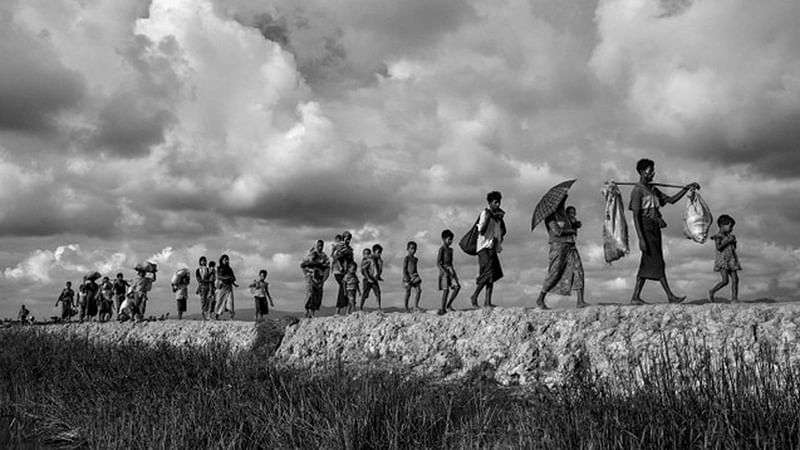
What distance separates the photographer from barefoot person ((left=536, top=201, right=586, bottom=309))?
10914 millimetres

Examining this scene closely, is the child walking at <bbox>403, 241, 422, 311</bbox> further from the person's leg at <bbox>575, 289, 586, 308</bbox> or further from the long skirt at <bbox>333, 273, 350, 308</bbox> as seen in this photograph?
the person's leg at <bbox>575, 289, 586, 308</bbox>

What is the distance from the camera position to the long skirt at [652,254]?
10289 millimetres

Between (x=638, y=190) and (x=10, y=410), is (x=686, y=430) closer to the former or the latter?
(x=638, y=190)

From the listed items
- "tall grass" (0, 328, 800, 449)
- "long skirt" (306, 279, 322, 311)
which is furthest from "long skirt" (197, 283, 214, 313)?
"tall grass" (0, 328, 800, 449)

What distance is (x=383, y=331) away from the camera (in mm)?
12672

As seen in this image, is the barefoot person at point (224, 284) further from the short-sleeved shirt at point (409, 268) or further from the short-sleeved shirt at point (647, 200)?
the short-sleeved shirt at point (647, 200)

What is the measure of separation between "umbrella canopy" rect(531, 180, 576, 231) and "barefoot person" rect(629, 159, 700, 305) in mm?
1075

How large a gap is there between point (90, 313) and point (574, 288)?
75.3ft

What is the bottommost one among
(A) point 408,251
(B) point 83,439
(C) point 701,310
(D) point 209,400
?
(B) point 83,439

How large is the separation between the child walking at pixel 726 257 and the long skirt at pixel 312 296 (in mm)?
9361

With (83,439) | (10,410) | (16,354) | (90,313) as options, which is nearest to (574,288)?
(83,439)

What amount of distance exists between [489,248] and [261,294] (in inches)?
370

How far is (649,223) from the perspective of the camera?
34.7 ft

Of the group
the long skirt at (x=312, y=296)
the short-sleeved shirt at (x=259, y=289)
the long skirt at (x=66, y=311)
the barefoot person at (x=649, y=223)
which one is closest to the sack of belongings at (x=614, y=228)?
the barefoot person at (x=649, y=223)
